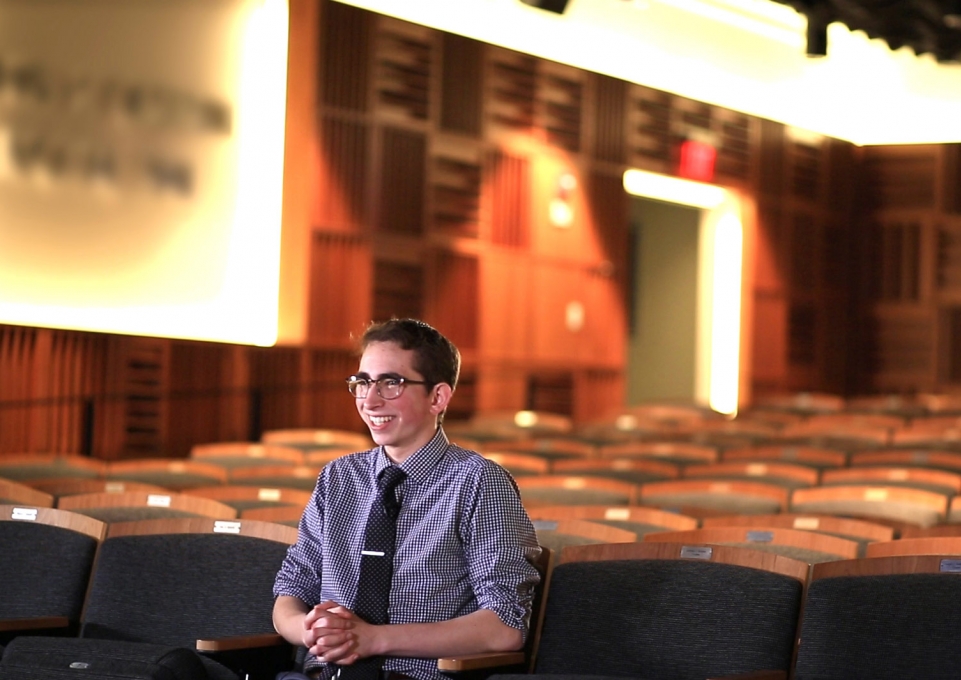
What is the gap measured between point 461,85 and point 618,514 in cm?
892

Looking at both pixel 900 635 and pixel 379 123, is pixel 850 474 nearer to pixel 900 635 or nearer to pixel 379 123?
pixel 900 635

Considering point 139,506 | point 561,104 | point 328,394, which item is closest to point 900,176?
point 561,104

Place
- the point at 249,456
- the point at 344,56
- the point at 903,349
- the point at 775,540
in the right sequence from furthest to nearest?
the point at 903,349 < the point at 344,56 < the point at 249,456 < the point at 775,540

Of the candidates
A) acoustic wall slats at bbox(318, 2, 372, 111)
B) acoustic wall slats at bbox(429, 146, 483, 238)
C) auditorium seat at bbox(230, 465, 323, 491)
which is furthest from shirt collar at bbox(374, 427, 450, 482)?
acoustic wall slats at bbox(429, 146, 483, 238)

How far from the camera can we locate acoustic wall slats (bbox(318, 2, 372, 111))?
37.9 feet

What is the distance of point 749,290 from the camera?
16.0 m

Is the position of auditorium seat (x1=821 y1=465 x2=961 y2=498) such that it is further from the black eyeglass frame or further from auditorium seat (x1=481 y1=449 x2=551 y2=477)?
the black eyeglass frame

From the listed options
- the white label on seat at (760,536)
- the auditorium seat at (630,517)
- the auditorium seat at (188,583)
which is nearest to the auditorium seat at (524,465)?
the auditorium seat at (630,517)

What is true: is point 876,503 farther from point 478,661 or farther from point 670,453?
point 478,661

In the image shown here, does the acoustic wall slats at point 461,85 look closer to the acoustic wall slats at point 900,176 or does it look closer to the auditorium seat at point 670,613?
the acoustic wall slats at point 900,176

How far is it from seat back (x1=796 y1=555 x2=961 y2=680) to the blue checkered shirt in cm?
61

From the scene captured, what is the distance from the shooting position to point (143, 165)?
34.0ft

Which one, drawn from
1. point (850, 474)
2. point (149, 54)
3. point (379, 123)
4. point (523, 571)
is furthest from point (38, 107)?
point (523, 571)

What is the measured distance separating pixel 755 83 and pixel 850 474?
34.1 feet
